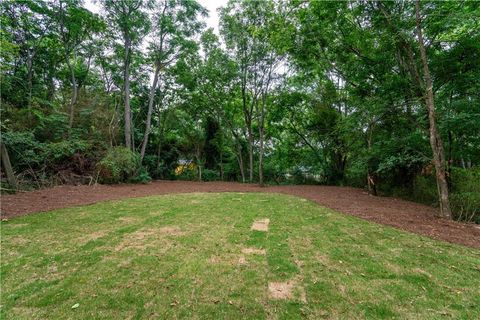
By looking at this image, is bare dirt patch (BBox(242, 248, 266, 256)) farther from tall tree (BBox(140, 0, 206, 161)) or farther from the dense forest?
tall tree (BBox(140, 0, 206, 161))

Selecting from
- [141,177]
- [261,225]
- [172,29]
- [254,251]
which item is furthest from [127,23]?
[254,251]

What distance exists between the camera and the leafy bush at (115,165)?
10.7 m

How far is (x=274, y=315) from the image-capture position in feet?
6.67

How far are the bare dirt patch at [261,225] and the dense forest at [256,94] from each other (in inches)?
187

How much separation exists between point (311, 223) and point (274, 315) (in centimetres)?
309

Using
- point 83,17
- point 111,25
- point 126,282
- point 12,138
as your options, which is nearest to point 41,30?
point 83,17

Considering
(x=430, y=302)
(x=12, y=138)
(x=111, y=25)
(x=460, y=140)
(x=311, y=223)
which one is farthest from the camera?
(x=111, y=25)

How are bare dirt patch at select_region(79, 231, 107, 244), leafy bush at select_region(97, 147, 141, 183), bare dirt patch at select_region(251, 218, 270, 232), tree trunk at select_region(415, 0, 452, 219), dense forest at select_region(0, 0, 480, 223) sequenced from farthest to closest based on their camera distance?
leafy bush at select_region(97, 147, 141, 183) < dense forest at select_region(0, 0, 480, 223) < tree trunk at select_region(415, 0, 452, 219) < bare dirt patch at select_region(251, 218, 270, 232) < bare dirt patch at select_region(79, 231, 107, 244)

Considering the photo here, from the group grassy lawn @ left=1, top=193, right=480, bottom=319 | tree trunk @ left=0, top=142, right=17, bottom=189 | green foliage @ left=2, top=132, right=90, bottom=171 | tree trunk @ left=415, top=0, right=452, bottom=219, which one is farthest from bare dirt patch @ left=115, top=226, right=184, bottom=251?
green foliage @ left=2, top=132, right=90, bottom=171

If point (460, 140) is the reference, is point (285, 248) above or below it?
below

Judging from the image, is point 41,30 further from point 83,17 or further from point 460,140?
point 460,140

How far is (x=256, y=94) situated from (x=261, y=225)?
34.9 feet

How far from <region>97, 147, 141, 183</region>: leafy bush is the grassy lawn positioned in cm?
641

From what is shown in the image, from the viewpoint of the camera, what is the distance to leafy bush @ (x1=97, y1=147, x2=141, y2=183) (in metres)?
10.7
